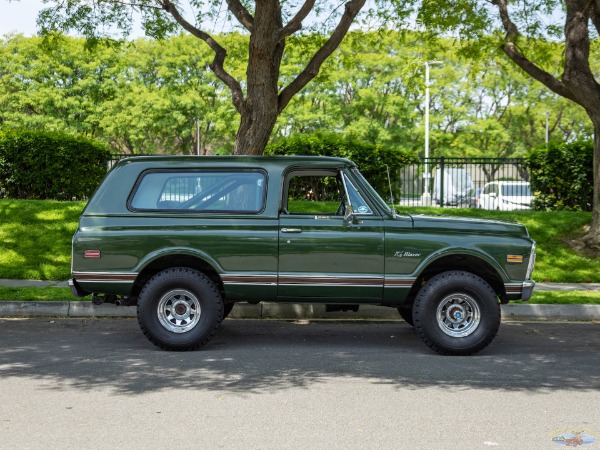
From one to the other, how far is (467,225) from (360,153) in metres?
11.8

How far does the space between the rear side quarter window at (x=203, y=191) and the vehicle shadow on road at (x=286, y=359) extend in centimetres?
151

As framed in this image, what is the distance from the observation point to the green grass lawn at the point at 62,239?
14719 millimetres

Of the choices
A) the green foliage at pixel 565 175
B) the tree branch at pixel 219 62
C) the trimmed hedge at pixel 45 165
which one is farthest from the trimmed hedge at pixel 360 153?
the trimmed hedge at pixel 45 165

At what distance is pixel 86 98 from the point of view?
48.4 metres

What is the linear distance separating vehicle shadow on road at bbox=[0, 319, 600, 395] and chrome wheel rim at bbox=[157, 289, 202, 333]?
0.98 feet

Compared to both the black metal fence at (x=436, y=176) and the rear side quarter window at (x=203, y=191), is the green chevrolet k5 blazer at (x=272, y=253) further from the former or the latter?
the black metal fence at (x=436, y=176)

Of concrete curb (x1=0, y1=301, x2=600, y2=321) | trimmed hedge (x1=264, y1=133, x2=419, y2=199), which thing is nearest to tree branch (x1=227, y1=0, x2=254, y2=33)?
trimmed hedge (x1=264, y1=133, x2=419, y2=199)

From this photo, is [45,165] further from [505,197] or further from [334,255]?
[505,197]

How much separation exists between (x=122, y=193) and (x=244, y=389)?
2.91 meters

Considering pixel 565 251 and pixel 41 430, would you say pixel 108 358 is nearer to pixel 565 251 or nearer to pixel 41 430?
pixel 41 430

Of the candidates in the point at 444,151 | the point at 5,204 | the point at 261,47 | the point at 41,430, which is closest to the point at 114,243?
the point at 41,430

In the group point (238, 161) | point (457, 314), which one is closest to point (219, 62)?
point (238, 161)

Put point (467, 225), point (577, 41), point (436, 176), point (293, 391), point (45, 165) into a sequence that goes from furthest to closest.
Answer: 1. point (436, 176)
2. point (45, 165)
3. point (577, 41)
4. point (467, 225)
5. point (293, 391)

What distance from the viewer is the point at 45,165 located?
19109 mm
